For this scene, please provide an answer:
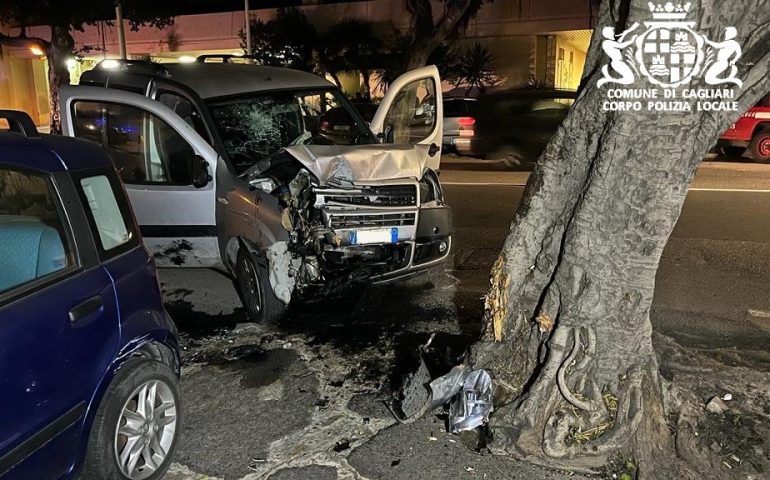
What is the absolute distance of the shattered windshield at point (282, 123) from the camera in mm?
5820

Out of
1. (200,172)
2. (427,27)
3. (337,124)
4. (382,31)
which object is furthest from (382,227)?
(382,31)

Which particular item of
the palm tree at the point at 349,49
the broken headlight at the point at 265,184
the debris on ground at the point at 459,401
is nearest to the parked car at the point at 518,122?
the palm tree at the point at 349,49

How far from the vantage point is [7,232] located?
2920 millimetres

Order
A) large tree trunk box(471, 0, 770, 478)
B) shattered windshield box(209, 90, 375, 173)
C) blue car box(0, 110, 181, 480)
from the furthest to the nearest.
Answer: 1. shattered windshield box(209, 90, 375, 173)
2. large tree trunk box(471, 0, 770, 478)
3. blue car box(0, 110, 181, 480)

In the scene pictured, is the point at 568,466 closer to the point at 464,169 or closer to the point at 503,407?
the point at 503,407

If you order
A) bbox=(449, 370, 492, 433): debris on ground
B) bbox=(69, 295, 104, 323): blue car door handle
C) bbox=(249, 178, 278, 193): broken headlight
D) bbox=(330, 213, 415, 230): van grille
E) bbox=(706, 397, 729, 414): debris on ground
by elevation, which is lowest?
bbox=(706, 397, 729, 414): debris on ground

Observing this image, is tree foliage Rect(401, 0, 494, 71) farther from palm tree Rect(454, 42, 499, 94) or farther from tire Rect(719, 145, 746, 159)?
tire Rect(719, 145, 746, 159)

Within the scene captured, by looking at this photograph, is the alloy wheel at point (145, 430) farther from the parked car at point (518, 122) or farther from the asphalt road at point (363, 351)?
the parked car at point (518, 122)

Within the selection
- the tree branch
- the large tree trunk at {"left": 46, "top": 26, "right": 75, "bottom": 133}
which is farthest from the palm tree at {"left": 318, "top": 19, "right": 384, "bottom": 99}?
the tree branch

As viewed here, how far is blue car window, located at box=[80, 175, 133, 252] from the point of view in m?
3.07

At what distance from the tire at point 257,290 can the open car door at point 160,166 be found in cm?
45

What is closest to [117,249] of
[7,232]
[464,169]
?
[7,232]

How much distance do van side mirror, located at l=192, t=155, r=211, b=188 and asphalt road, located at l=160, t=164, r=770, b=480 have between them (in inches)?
44.4

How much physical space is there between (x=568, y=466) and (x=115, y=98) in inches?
183
